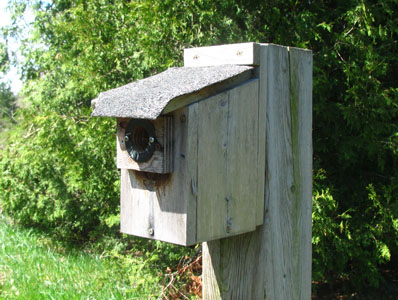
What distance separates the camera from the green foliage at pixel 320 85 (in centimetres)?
430

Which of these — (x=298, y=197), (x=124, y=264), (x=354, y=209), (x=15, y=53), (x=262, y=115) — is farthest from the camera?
(x=15, y=53)

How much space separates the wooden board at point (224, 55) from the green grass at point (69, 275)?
243 cm

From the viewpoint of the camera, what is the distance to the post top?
1790 mm

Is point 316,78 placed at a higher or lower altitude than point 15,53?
lower

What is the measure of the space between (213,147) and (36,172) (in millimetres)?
4324

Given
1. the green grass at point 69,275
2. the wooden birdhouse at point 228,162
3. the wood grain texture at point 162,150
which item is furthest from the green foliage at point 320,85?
the wood grain texture at point 162,150

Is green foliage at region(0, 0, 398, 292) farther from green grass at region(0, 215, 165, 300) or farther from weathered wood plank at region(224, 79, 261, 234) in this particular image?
weathered wood plank at region(224, 79, 261, 234)

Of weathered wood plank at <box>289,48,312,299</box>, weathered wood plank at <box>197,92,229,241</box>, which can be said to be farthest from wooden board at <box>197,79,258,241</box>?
weathered wood plank at <box>289,48,312,299</box>

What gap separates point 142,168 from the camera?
2.00m

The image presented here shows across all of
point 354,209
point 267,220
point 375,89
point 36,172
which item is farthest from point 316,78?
point 36,172

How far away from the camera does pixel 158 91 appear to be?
6.26ft

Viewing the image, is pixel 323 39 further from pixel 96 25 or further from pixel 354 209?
pixel 96 25

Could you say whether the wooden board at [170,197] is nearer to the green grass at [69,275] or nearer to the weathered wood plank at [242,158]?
the weathered wood plank at [242,158]

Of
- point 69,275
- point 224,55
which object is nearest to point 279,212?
point 224,55
